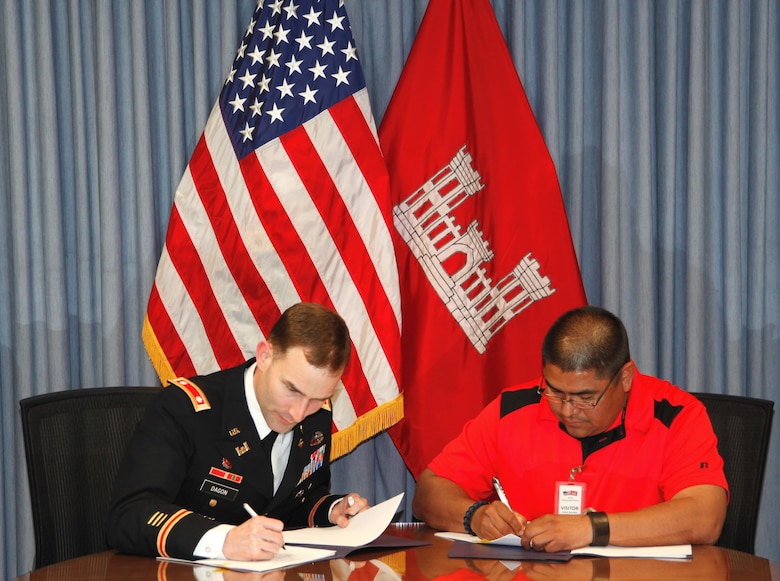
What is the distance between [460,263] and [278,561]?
80.7 inches

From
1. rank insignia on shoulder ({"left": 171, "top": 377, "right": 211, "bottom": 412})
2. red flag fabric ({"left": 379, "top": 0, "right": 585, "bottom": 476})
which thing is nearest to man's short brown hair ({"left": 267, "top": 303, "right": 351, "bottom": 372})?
rank insignia on shoulder ({"left": 171, "top": 377, "right": 211, "bottom": 412})

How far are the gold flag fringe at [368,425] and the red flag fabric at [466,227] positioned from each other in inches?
6.9

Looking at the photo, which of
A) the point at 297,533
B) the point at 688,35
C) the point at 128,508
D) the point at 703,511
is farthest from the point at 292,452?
the point at 688,35

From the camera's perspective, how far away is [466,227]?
409 cm

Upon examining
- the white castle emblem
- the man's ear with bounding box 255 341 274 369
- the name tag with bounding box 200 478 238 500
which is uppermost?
the white castle emblem

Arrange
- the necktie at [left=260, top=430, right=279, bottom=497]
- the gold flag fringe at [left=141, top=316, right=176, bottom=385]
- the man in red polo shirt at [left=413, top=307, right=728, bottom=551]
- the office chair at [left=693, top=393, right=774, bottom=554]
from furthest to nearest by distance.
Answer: the gold flag fringe at [left=141, top=316, right=176, bottom=385]
the office chair at [left=693, top=393, right=774, bottom=554]
the necktie at [left=260, top=430, right=279, bottom=497]
the man in red polo shirt at [left=413, top=307, right=728, bottom=551]

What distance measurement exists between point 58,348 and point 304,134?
147 centimetres

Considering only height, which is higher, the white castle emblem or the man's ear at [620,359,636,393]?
the white castle emblem

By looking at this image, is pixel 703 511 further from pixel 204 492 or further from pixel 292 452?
pixel 204 492

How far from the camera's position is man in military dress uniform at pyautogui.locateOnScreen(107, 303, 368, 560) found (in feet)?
7.71

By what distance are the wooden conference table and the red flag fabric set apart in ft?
5.30

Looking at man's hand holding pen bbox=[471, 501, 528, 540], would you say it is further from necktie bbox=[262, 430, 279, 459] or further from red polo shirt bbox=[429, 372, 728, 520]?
necktie bbox=[262, 430, 279, 459]

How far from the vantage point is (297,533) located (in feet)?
Answer: 8.66

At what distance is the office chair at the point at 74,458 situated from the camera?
2855 millimetres
